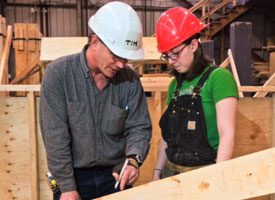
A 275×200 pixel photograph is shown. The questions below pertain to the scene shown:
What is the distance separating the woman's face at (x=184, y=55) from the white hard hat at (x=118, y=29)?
0.82ft

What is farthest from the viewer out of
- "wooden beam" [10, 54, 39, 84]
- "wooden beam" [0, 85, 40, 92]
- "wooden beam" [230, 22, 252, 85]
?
"wooden beam" [230, 22, 252, 85]

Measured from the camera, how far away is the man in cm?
159

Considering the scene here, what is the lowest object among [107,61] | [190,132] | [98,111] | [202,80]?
[190,132]

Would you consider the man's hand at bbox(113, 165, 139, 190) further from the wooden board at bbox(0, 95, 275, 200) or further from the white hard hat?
the wooden board at bbox(0, 95, 275, 200)

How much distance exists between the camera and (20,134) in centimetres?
286

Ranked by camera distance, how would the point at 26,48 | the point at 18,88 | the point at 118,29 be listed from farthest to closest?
the point at 26,48, the point at 18,88, the point at 118,29

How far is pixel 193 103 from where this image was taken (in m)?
1.73

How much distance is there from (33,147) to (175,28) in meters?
1.66

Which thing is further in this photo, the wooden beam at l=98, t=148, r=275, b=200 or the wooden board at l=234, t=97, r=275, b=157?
the wooden board at l=234, t=97, r=275, b=157

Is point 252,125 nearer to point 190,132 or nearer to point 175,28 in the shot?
point 190,132

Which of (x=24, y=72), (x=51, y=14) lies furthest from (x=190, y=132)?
(x=51, y=14)

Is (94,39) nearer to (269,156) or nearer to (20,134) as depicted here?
(269,156)

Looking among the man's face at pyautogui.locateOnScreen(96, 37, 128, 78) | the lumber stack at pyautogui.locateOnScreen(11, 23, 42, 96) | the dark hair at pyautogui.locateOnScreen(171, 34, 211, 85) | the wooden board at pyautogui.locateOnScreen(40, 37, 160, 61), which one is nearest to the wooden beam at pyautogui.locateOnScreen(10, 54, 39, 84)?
the lumber stack at pyautogui.locateOnScreen(11, 23, 42, 96)

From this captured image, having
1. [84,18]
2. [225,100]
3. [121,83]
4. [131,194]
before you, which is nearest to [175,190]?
[131,194]
